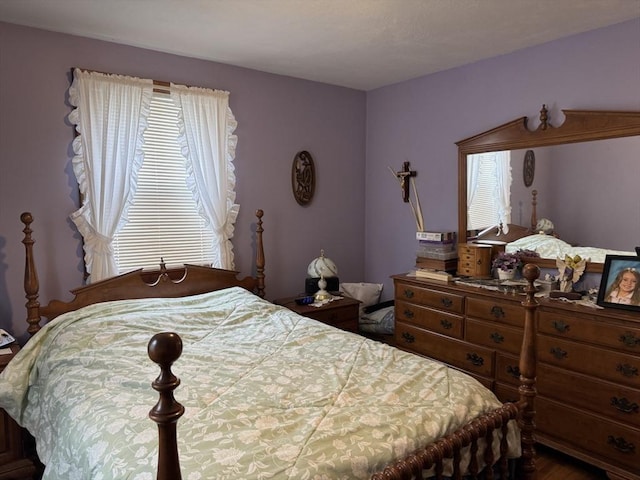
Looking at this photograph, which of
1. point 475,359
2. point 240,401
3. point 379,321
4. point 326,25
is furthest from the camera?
point 379,321

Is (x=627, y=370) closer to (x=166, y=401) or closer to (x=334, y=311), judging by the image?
(x=334, y=311)

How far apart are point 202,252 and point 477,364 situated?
6.73 ft

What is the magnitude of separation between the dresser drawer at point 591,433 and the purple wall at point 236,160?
80.4 inches

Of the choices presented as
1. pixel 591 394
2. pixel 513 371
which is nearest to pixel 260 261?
pixel 513 371

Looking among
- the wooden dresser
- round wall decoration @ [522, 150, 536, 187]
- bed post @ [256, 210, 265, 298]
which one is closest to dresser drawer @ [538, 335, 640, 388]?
the wooden dresser

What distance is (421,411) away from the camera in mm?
1588

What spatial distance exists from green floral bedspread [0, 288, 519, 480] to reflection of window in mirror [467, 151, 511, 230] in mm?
1536

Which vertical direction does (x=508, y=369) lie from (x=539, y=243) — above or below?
below

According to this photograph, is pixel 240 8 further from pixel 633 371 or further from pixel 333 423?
pixel 633 371

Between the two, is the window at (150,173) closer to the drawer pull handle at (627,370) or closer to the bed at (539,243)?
the bed at (539,243)

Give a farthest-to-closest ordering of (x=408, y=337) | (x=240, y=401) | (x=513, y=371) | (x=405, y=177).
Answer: (x=405, y=177)
(x=408, y=337)
(x=513, y=371)
(x=240, y=401)

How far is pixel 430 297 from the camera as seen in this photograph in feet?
10.5

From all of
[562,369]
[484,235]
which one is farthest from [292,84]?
[562,369]

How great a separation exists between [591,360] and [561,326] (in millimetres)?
217
